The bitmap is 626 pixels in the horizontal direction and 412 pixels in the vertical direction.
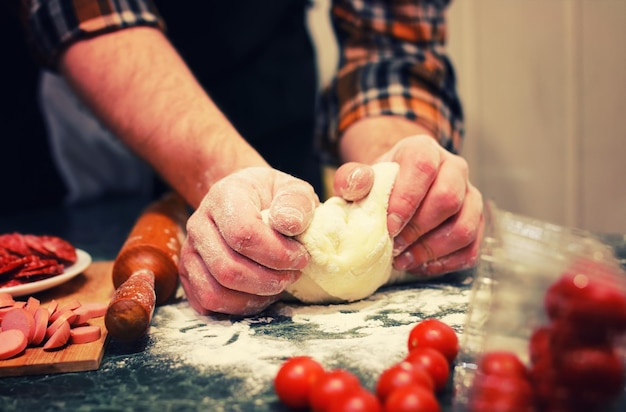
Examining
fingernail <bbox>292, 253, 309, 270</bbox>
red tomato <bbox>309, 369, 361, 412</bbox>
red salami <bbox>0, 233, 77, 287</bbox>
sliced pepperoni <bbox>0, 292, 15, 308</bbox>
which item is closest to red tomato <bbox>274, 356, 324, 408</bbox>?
→ red tomato <bbox>309, 369, 361, 412</bbox>

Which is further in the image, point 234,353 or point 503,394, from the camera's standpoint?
point 234,353

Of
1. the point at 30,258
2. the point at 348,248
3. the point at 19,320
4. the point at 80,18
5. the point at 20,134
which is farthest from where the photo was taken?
the point at 20,134

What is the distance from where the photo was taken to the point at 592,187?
2.04m

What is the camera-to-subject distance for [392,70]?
1.50 meters

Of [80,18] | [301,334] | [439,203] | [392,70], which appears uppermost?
[80,18]

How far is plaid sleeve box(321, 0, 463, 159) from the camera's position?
1461 mm

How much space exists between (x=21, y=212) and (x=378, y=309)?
1.62 metres

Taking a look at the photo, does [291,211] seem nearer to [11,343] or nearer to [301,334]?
[301,334]

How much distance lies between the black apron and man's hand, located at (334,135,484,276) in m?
0.80

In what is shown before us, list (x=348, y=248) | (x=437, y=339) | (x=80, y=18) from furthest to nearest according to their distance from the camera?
(x=80, y=18)
(x=348, y=248)
(x=437, y=339)

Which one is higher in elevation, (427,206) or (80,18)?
(80,18)

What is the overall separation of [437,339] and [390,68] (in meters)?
0.94

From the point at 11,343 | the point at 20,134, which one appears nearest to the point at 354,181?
the point at 11,343

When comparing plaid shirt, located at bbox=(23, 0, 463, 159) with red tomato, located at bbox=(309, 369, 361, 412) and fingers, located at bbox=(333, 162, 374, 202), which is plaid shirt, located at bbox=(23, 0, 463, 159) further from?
red tomato, located at bbox=(309, 369, 361, 412)
